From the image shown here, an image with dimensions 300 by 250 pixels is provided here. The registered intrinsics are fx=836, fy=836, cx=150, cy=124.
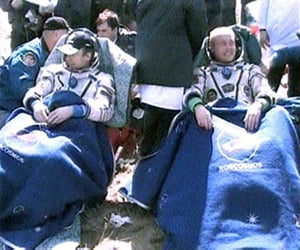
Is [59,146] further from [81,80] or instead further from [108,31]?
[108,31]

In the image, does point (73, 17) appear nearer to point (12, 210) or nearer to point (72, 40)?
point (72, 40)

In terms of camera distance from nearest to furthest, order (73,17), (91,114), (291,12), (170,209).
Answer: (170,209) < (91,114) < (291,12) < (73,17)

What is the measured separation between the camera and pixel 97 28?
500 cm

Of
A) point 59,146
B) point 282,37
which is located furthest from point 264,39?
point 59,146

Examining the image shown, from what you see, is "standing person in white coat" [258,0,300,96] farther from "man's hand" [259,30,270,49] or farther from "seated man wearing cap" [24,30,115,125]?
"seated man wearing cap" [24,30,115,125]

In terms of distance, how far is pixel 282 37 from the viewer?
A: 4961mm

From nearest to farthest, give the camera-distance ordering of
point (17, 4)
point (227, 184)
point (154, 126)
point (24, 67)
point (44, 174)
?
point (227, 184), point (44, 174), point (154, 126), point (24, 67), point (17, 4)

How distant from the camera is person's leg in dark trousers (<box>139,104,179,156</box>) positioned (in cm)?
423

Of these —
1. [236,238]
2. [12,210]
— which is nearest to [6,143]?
[12,210]

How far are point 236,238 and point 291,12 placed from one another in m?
1.85

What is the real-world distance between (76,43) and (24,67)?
1.82 ft

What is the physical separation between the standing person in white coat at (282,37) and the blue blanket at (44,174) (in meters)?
1.47

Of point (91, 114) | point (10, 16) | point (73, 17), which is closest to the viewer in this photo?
point (91, 114)

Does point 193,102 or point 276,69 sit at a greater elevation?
→ point 193,102
